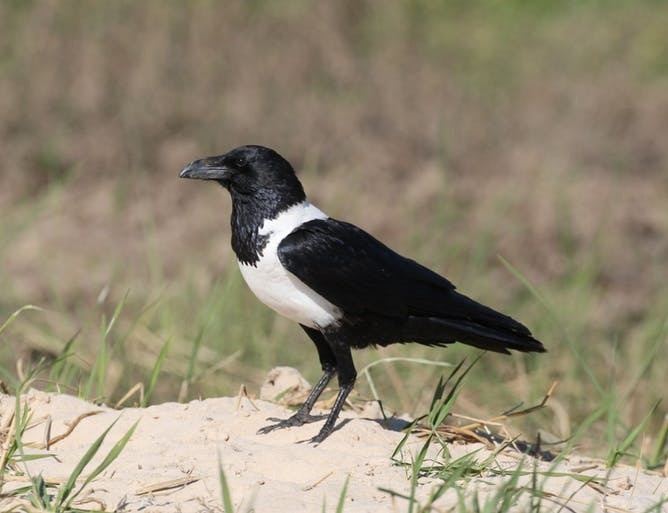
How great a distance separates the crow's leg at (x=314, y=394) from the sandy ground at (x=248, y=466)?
40 mm

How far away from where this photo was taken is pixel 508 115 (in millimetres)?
11055

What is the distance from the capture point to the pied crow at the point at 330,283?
181 inches

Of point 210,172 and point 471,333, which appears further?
point 210,172

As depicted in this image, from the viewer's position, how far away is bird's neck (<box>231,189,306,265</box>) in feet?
15.4

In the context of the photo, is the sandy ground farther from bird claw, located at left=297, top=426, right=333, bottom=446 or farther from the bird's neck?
the bird's neck

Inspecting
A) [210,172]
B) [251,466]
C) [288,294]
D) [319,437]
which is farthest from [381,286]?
[251,466]

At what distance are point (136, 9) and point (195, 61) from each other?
75 centimetres

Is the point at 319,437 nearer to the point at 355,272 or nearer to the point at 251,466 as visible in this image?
the point at 251,466

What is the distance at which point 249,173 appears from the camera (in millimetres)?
4926

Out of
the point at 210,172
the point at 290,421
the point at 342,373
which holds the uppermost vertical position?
the point at 210,172

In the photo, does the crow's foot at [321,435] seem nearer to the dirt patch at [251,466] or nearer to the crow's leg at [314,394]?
the dirt patch at [251,466]

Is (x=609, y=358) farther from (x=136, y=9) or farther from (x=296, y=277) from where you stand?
(x=136, y=9)

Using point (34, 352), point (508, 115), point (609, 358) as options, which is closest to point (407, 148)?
point (508, 115)

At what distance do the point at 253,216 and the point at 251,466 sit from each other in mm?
1121
